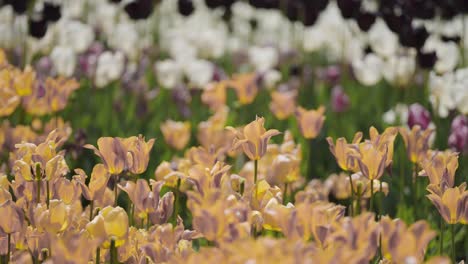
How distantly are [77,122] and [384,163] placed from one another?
243 centimetres

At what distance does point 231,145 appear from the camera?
10.0 feet

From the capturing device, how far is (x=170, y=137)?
3.57 metres

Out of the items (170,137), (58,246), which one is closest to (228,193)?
(58,246)

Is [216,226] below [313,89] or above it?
above

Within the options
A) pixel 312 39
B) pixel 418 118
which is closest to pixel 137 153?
pixel 418 118

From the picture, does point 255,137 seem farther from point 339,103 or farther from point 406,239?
point 339,103

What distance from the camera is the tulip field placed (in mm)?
1668

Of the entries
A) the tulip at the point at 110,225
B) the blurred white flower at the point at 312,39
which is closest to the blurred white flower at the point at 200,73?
the blurred white flower at the point at 312,39

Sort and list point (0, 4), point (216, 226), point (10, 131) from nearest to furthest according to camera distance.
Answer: point (216, 226)
point (10, 131)
point (0, 4)

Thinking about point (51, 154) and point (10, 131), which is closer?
point (51, 154)

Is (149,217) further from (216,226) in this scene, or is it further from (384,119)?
(384,119)

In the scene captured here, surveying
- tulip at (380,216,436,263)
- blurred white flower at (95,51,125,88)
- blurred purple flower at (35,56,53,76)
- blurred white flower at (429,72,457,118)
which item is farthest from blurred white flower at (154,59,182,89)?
tulip at (380,216,436,263)

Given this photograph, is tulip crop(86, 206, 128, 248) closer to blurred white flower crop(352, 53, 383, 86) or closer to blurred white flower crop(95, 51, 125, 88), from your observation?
blurred white flower crop(95, 51, 125, 88)

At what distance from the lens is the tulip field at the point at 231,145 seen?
5.47 feet
